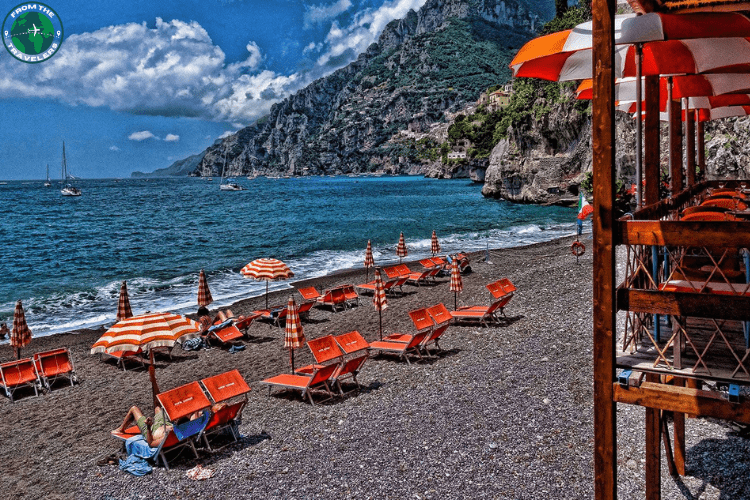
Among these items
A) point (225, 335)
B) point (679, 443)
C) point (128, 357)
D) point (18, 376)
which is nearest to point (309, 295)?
point (225, 335)

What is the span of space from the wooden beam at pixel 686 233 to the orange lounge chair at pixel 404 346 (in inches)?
298

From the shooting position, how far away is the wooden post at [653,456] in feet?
16.9

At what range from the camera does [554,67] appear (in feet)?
18.5

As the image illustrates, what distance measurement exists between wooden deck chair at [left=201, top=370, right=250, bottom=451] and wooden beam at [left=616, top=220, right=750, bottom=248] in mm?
6363

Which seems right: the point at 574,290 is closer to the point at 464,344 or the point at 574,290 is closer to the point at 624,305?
the point at 464,344

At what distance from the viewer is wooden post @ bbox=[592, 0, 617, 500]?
144 inches

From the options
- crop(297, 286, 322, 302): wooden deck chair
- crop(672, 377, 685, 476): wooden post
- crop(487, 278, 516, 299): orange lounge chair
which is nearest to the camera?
crop(672, 377, 685, 476): wooden post

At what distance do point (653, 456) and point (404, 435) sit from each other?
3.33 m

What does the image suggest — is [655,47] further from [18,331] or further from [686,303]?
[18,331]

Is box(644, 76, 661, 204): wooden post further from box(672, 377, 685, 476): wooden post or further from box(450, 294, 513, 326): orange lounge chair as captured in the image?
box(450, 294, 513, 326): orange lounge chair

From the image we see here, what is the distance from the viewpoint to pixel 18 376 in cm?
1116

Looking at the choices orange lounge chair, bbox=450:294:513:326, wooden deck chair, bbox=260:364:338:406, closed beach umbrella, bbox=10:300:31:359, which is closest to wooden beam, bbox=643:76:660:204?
wooden deck chair, bbox=260:364:338:406

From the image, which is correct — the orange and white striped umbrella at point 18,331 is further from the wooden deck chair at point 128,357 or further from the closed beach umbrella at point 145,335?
the closed beach umbrella at point 145,335

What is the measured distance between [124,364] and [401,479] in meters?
9.10
